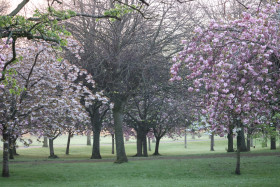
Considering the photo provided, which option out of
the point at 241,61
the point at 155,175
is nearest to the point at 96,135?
the point at 155,175

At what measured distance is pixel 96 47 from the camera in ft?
76.9

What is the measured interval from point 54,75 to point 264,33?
12121 millimetres

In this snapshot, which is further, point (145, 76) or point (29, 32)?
point (145, 76)

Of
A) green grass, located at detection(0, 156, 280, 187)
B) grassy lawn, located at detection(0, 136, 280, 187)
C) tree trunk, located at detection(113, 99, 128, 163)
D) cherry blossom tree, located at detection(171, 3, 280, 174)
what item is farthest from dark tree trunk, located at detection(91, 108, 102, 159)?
cherry blossom tree, located at detection(171, 3, 280, 174)

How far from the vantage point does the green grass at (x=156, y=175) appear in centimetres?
1675

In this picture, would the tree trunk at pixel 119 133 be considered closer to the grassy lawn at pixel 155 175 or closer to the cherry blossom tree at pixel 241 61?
the grassy lawn at pixel 155 175

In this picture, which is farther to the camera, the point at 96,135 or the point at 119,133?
the point at 96,135

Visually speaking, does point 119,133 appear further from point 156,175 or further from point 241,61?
point 241,61

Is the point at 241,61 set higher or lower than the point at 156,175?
higher

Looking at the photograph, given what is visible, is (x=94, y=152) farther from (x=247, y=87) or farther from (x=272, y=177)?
(x=247, y=87)

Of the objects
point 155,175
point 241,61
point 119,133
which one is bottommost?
point 155,175

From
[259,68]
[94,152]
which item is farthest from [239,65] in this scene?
[94,152]

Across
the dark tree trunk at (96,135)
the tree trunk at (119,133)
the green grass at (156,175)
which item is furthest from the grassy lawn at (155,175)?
the dark tree trunk at (96,135)

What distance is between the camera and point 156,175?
19.8 m
